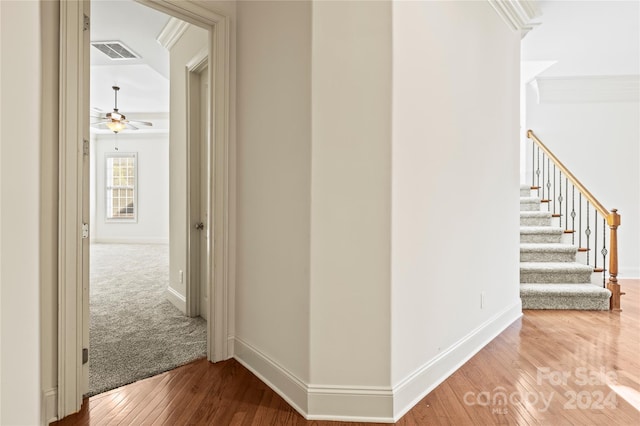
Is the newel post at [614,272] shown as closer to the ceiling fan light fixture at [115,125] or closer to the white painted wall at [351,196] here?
the white painted wall at [351,196]

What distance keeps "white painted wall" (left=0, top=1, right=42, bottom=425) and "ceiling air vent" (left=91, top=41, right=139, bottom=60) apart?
4.40 metres

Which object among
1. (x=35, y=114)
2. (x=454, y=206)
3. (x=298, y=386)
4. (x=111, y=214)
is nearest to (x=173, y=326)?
(x=298, y=386)

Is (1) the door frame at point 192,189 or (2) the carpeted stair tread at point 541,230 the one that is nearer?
(1) the door frame at point 192,189

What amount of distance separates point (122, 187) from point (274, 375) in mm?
9294

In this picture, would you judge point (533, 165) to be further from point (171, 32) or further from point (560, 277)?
point (171, 32)

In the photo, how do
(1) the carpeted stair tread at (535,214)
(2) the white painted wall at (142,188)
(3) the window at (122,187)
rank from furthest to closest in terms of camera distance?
(3) the window at (122,187) < (2) the white painted wall at (142,188) < (1) the carpeted stair tread at (535,214)

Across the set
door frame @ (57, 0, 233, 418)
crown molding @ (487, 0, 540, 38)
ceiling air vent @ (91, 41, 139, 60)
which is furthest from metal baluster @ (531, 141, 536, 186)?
door frame @ (57, 0, 233, 418)

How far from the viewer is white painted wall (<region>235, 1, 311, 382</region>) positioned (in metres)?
1.96

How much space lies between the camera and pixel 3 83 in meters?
0.49

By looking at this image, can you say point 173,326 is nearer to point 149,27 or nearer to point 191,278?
point 191,278

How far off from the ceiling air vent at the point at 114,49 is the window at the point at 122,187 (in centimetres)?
550

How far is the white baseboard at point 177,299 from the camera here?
3551 millimetres

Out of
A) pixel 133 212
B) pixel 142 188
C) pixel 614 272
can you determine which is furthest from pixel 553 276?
pixel 133 212

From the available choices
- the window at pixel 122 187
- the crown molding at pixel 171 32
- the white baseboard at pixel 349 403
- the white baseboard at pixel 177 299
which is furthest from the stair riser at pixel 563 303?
the window at pixel 122 187
